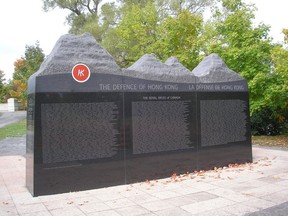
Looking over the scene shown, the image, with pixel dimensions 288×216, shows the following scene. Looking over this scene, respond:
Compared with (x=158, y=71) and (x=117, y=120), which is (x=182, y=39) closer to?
(x=158, y=71)

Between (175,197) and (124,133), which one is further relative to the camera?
(124,133)

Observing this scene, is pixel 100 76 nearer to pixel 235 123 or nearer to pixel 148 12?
pixel 235 123

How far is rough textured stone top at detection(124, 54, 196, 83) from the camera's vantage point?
7.84 m

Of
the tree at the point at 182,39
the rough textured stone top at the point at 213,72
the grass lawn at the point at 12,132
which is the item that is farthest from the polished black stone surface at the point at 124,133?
the grass lawn at the point at 12,132

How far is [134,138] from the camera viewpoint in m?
7.54

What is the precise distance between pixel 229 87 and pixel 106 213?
5.59 meters

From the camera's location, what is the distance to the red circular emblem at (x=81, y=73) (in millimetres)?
6902

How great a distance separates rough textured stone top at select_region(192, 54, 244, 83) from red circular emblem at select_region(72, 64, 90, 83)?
3322 millimetres

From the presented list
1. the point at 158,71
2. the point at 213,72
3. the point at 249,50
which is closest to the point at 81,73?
the point at 158,71

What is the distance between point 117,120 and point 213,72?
3.39 m

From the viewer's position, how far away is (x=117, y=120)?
7324mm

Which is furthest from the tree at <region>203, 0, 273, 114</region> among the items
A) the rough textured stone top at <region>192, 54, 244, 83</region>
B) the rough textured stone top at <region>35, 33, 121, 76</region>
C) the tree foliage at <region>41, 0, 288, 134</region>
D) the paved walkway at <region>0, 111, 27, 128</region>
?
the paved walkway at <region>0, 111, 27, 128</region>

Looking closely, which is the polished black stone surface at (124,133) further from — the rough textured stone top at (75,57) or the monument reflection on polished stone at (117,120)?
the rough textured stone top at (75,57)

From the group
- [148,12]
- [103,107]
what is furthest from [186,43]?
[103,107]
